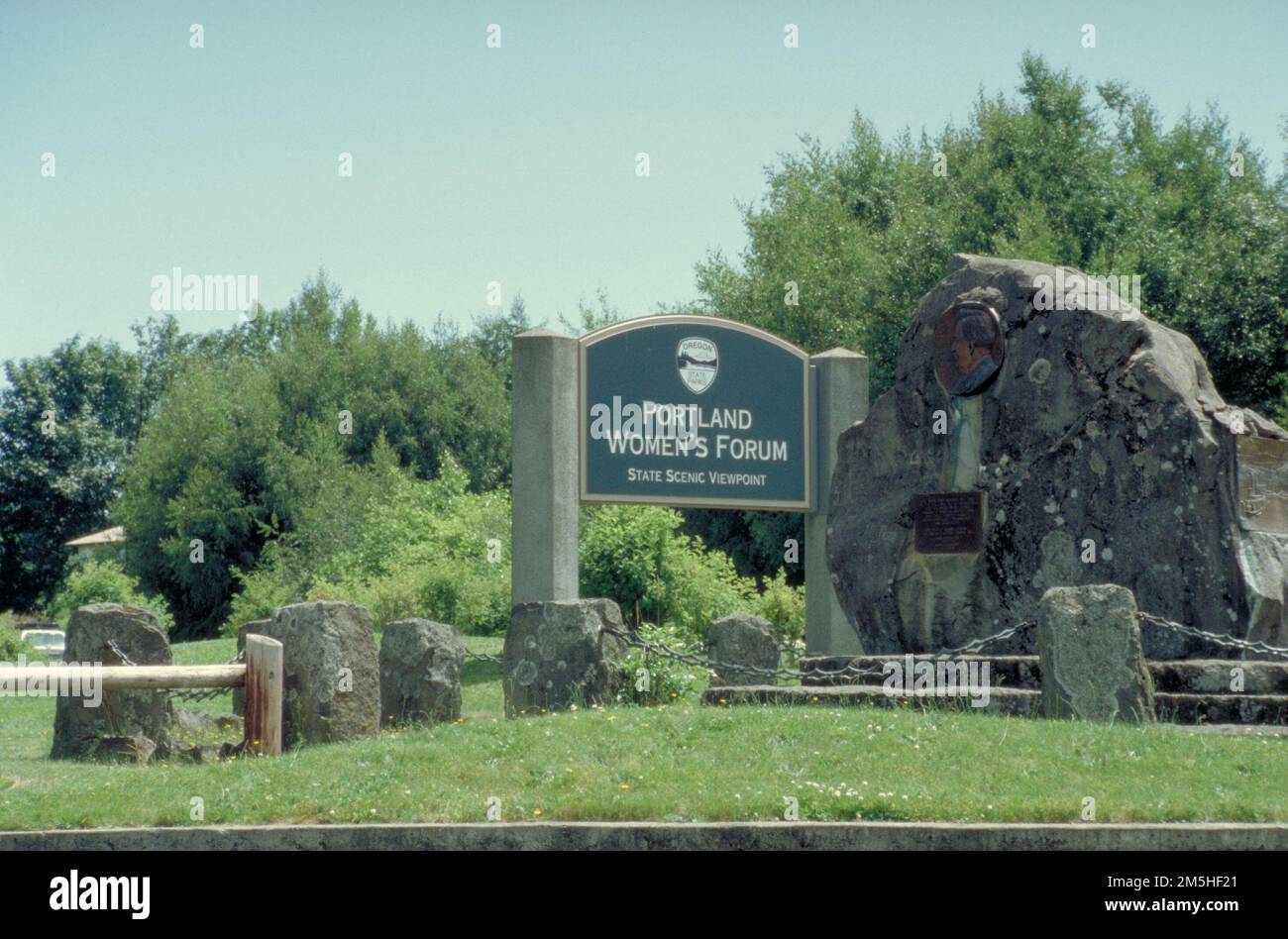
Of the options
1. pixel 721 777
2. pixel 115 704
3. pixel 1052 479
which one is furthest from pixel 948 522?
pixel 115 704

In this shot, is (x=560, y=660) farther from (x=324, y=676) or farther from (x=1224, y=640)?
(x=1224, y=640)

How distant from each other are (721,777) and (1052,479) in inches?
245

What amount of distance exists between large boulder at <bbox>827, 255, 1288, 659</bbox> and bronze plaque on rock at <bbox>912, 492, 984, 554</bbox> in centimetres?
5

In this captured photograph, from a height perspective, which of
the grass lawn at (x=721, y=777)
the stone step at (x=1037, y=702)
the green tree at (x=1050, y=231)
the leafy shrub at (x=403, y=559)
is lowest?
the grass lawn at (x=721, y=777)

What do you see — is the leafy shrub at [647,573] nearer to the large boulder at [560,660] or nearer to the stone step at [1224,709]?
the large boulder at [560,660]

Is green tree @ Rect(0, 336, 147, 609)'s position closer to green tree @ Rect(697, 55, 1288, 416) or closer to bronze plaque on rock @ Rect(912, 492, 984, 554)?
green tree @ Rect(697, 55, 1288, 416)

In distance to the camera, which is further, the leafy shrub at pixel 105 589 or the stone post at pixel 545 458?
the leafy shrub at pixel 105 589

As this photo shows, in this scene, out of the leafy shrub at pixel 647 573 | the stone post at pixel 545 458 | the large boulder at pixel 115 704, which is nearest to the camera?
the large boulder at pixel 115 704

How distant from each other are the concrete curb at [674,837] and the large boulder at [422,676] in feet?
15.8

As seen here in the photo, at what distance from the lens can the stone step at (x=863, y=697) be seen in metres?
11.6

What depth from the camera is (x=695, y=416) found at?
1675cm

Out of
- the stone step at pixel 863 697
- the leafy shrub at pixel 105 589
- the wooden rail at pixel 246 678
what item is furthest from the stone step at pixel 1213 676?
the leafy shrub at pixel 105 589

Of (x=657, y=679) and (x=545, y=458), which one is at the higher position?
(x=545, y=458)
